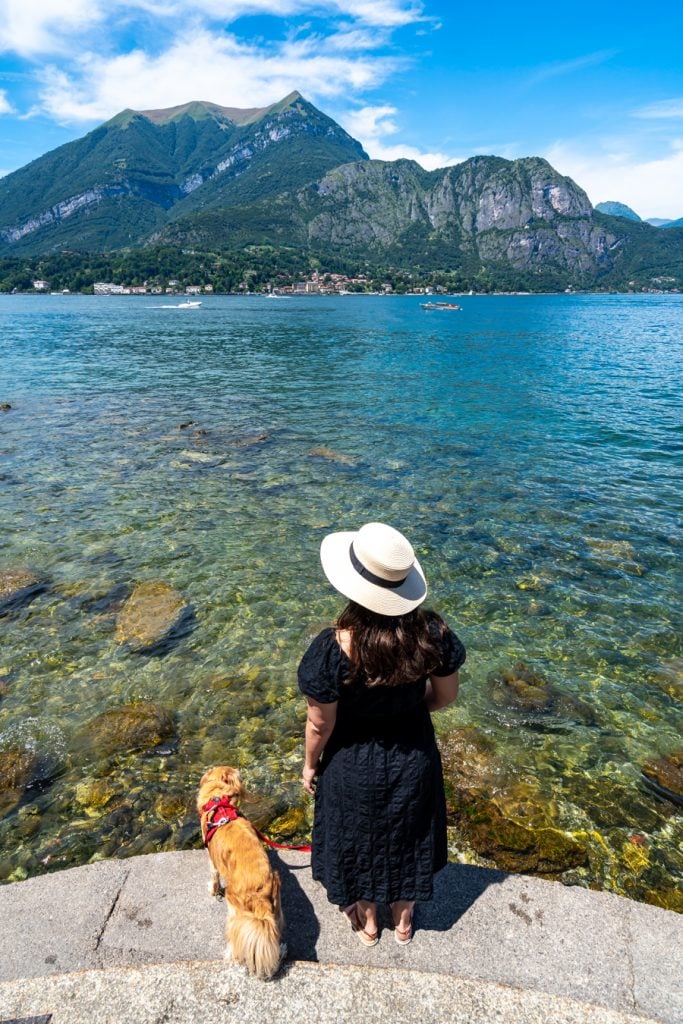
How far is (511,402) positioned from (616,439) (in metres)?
9.77

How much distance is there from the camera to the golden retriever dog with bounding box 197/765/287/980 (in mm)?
3797

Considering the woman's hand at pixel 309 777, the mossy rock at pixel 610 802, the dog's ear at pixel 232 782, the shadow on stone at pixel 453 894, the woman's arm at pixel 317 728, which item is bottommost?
the mossy rock at pixel 610 802

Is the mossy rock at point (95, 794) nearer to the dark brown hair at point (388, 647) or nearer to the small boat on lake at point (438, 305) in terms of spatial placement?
the dark brown hair at point (388, 647)

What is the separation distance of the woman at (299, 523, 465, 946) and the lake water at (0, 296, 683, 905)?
8.03 ft

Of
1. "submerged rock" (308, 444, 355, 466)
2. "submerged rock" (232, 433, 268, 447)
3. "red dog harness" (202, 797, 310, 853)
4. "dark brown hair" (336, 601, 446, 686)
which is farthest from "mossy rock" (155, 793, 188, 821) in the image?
"submerged rock" (232, 433, 268, 447)

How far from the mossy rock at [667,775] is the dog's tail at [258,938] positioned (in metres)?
5.46

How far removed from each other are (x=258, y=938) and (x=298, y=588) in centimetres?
796

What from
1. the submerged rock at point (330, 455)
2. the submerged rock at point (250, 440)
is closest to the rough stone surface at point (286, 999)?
the submerged rock at point (330, 455)

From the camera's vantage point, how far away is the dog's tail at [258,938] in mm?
3785

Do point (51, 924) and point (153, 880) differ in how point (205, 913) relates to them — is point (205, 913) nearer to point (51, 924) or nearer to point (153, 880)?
point (153, 880)

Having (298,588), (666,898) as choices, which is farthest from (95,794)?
(666,898)

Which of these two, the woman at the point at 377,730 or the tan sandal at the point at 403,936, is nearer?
the woman at the point at 377,730

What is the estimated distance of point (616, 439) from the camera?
24531 millimetres

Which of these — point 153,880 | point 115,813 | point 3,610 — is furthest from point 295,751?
point 3,610
